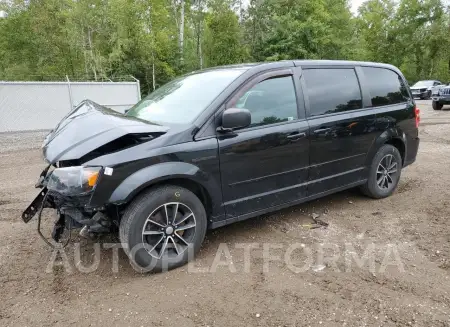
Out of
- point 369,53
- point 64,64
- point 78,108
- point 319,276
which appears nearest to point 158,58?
point 64,64

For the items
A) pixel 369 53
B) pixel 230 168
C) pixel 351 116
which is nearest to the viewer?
pixel 230 168

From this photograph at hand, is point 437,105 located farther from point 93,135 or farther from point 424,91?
point 93,135

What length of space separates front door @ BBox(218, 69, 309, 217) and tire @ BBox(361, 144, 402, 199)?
1210 millimetres

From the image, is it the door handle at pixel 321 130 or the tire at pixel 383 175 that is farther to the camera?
the tire at pixel 383 175

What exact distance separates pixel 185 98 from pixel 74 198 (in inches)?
57.4

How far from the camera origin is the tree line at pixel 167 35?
20.2 meters

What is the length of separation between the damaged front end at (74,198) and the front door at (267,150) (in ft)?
3.49

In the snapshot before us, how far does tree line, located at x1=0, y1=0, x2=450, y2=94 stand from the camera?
66.3 ft

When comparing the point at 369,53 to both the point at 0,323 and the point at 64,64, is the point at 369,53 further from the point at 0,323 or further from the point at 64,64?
the point at 0,323

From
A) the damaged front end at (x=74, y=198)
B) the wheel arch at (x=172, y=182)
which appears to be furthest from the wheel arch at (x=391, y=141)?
the damaged front end at (x=74, y=198)

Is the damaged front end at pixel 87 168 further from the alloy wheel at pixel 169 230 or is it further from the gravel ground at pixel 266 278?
the gravel ground at pixel 266 278

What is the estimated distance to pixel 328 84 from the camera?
3914 mm

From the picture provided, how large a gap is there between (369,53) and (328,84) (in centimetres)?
4289

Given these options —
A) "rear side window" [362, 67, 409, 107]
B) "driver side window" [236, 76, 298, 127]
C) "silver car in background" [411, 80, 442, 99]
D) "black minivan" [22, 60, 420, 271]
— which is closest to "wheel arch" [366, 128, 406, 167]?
"black minivan" [22, 60, 420, 271]
